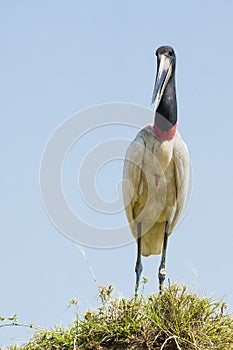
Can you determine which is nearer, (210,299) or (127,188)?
(210,299)

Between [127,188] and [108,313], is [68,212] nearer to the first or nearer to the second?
[127,188]

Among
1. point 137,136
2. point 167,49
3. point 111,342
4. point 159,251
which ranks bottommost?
point 111,342

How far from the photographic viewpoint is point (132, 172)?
9.17 m

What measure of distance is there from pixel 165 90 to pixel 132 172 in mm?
1072

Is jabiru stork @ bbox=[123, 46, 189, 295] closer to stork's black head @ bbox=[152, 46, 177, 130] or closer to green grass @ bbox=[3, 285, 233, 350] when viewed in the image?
stork's black head @ bbox=[152, 46, 177, 130]

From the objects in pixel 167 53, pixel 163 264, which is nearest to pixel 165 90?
pixel 167 53

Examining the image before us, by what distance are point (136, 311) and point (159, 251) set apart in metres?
3.27

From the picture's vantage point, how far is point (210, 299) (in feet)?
22.1

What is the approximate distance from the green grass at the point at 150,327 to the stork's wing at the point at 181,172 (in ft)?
8.42

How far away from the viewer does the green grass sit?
6.50 meters

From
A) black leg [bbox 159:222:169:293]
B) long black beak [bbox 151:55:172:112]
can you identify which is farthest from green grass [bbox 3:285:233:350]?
long black beak [bbox 151:55:172:112]

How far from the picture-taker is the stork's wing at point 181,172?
29.9ft

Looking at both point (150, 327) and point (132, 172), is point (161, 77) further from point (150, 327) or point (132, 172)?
point (150, 327)

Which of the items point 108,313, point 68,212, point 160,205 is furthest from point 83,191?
point 108,313
